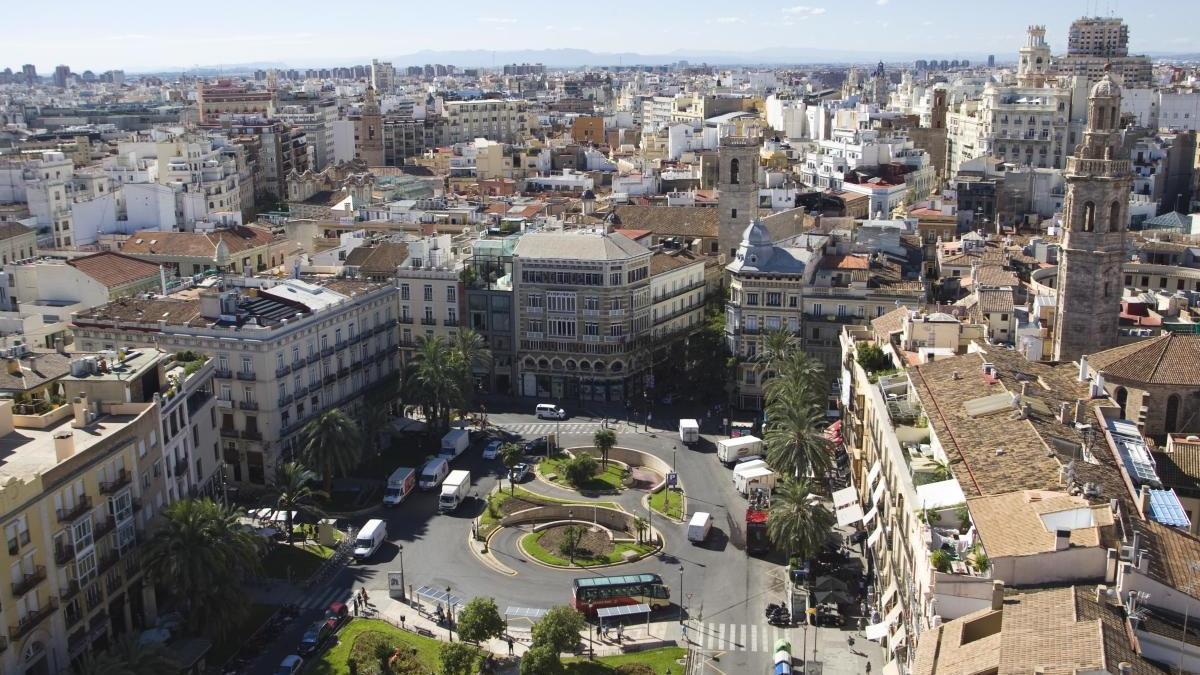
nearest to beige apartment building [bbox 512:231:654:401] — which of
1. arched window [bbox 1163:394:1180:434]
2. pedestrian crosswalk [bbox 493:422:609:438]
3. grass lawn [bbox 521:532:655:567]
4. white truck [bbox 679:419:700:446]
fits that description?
pedestrian crosswalk [bbox 493:422:609:438]

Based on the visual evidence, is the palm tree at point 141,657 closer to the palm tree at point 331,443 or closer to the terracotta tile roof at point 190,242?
the palm tree at point 331,443

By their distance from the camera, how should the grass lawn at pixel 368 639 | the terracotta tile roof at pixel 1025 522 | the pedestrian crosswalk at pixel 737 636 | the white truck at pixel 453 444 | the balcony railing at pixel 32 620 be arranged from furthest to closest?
the white truck at pixel 453 444 → the pedestrian crosswalk at pixel 737 636 → the grass lawn at pixel 368 639 → the balcony railing at pixel 32 620 → the terracotta tile roof at pixel 1025 522

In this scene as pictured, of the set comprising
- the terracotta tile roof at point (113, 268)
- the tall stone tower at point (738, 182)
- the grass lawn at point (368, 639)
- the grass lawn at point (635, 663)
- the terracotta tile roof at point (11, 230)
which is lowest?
the grass lawn at point (635, 663)

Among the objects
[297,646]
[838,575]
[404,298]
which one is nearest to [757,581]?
[838,575]

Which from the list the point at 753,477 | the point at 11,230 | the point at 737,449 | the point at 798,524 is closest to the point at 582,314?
the point at 737,449

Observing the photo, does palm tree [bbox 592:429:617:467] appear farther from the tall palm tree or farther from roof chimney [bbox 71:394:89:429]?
roof chimney [bbox 71:394:89:429]

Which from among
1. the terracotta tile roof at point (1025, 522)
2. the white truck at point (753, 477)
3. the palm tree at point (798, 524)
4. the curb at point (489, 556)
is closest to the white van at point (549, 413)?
the white truck at point (753, 477)

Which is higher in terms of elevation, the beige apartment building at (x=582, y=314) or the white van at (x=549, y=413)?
the beige apartment building at (x=582, y=314)
